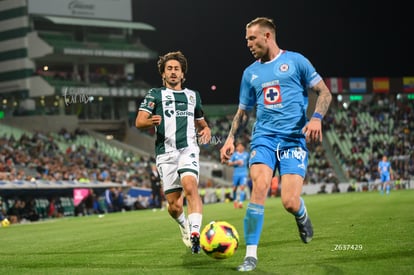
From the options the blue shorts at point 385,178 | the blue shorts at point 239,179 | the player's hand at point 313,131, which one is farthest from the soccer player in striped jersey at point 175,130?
the blue shorts at point 385,178

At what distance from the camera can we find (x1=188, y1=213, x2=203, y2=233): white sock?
9.87 meters

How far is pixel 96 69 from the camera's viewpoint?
67.0 meters

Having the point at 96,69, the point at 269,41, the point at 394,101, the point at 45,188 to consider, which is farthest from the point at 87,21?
the point at 269,41

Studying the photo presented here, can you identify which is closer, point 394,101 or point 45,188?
point 45,188

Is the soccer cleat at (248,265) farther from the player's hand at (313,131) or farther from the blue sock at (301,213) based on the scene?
the player's hand at (313,131)


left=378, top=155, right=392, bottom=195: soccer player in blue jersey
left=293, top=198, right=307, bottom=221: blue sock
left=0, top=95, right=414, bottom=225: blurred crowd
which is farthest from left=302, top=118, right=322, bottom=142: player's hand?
left=378, top=155, right=392, bottom=195: soccer player in blue jersey

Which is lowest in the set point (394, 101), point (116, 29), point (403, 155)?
point (403, 155)

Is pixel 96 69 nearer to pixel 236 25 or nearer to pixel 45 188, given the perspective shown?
pixel 236 25

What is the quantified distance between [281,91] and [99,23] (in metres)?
59.0

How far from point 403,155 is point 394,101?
44.8ft

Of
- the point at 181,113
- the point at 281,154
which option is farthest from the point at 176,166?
the point at 281,154

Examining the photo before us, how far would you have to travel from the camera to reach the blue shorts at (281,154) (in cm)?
845

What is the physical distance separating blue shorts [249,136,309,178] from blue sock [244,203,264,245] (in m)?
0.56

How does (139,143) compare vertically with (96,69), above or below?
below
